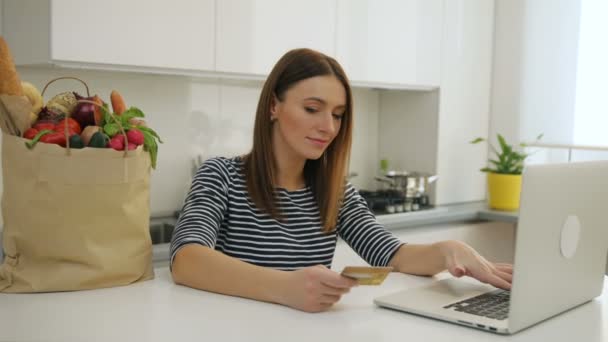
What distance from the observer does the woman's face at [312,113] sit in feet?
5.38

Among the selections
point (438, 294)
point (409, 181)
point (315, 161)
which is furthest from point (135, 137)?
point (409, 181)

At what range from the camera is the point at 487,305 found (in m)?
1.33

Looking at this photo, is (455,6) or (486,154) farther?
(486,154)

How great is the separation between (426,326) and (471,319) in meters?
0.08

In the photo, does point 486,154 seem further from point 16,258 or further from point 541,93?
point 16,258

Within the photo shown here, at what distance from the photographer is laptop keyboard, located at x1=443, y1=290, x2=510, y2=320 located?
127cm

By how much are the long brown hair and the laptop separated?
15.4 inches

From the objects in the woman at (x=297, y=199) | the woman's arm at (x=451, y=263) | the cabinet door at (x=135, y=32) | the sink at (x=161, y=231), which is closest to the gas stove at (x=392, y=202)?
the sink at (x=161, y=231)

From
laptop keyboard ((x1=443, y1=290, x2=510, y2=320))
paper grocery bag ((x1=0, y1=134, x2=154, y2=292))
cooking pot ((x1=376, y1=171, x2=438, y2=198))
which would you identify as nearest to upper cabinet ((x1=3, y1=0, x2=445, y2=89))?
cooking pot ((x1=376, y1=171, x2=438, y2=198))

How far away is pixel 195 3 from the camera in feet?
7.79

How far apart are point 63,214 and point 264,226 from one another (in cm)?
50

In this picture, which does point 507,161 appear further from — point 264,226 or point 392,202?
point 264,226

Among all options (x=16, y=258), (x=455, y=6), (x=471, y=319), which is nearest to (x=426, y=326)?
(x=471, y=319)

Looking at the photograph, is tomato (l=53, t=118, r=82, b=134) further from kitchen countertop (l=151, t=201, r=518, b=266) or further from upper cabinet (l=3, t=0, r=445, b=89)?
kitchen countertop (l=151, t=201, r=518, b=266)
